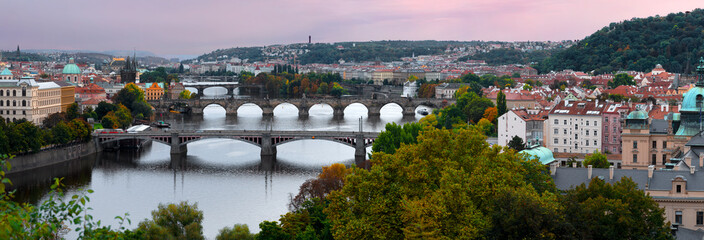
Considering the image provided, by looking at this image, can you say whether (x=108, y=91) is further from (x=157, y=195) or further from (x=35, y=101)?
(x=157, y=195)

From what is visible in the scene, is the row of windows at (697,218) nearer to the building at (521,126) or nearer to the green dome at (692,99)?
the green dome at (692,99)

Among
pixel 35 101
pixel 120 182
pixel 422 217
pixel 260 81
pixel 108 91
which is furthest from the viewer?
pixel 260 81

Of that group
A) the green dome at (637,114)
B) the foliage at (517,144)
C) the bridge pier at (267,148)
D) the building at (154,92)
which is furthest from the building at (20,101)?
the green dome at (637,114)

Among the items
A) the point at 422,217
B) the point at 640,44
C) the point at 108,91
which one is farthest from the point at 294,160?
the point at 640,44

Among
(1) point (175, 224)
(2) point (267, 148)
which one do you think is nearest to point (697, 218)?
(1) point (175, 224)

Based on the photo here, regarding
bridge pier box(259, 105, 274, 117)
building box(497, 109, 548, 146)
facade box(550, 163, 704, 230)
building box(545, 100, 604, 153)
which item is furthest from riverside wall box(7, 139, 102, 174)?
bridge pier box(259, 105, 274, 117)
